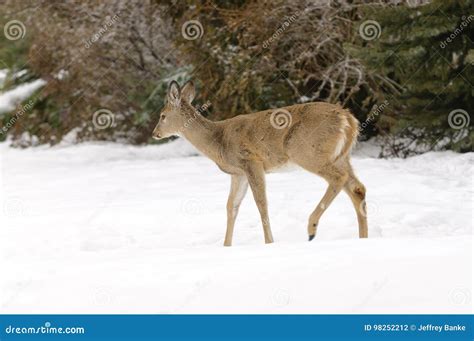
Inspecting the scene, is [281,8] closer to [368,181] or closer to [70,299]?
[368,181]

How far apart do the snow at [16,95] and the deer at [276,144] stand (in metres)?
14.5

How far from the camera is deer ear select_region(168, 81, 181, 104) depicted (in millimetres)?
9312

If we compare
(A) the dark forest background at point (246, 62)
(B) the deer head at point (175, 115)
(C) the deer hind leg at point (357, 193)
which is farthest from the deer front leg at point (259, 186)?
(A) the dark forest background at point (246, 62)

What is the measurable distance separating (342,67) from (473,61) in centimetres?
422

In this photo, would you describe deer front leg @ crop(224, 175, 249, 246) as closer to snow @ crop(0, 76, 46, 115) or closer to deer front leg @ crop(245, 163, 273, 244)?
deer front leg @ crop(245, 163, 273, 244)

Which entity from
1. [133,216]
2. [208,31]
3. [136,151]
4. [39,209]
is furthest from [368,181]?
[136,151]

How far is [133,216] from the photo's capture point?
11.0 metres

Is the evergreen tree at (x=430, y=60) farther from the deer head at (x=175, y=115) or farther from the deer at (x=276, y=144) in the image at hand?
the deer head at (x=175, y=115)

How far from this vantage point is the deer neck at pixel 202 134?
9.24 metres

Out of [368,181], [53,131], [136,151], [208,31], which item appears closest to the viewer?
[368,181]

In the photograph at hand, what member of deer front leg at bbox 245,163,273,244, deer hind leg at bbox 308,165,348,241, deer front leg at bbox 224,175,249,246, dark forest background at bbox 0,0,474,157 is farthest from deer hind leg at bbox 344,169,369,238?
dark forest background at bbox 0,0,474,157

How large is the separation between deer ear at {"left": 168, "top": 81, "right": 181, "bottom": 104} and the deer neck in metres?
0.26

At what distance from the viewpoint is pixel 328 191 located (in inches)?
320

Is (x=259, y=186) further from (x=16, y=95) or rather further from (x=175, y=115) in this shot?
(x=16, y=95)
